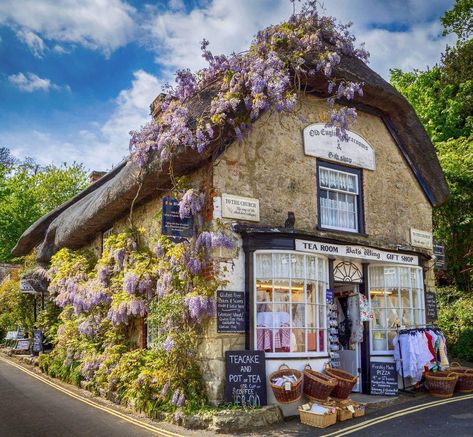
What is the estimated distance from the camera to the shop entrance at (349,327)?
10.1 m

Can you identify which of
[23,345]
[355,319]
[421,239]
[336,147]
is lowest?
[23,345]

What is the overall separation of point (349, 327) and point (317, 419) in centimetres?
309

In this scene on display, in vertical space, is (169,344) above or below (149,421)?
above

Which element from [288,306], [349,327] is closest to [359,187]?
[349,327]

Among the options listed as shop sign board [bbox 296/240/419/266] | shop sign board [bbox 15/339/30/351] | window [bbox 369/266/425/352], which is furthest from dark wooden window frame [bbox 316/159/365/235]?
shop sign board [bbox 15/339/30/351]

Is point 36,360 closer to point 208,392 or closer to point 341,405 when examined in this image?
point 208,392

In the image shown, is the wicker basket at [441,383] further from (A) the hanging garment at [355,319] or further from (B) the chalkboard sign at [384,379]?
(A) the hanging garment at [355,319]

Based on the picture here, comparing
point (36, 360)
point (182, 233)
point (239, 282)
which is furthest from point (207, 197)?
point (36, 360)

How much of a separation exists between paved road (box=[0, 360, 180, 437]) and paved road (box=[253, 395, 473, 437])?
2.06 meters

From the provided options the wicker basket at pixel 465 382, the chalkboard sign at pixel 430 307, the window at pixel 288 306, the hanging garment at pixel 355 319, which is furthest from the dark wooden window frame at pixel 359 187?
the wicker basket at pixel 465 382

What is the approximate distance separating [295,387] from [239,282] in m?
1.92

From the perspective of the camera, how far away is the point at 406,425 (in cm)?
765

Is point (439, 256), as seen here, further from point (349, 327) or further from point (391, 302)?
point (349, 327)

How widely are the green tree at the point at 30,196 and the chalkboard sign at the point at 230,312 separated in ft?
86.1
